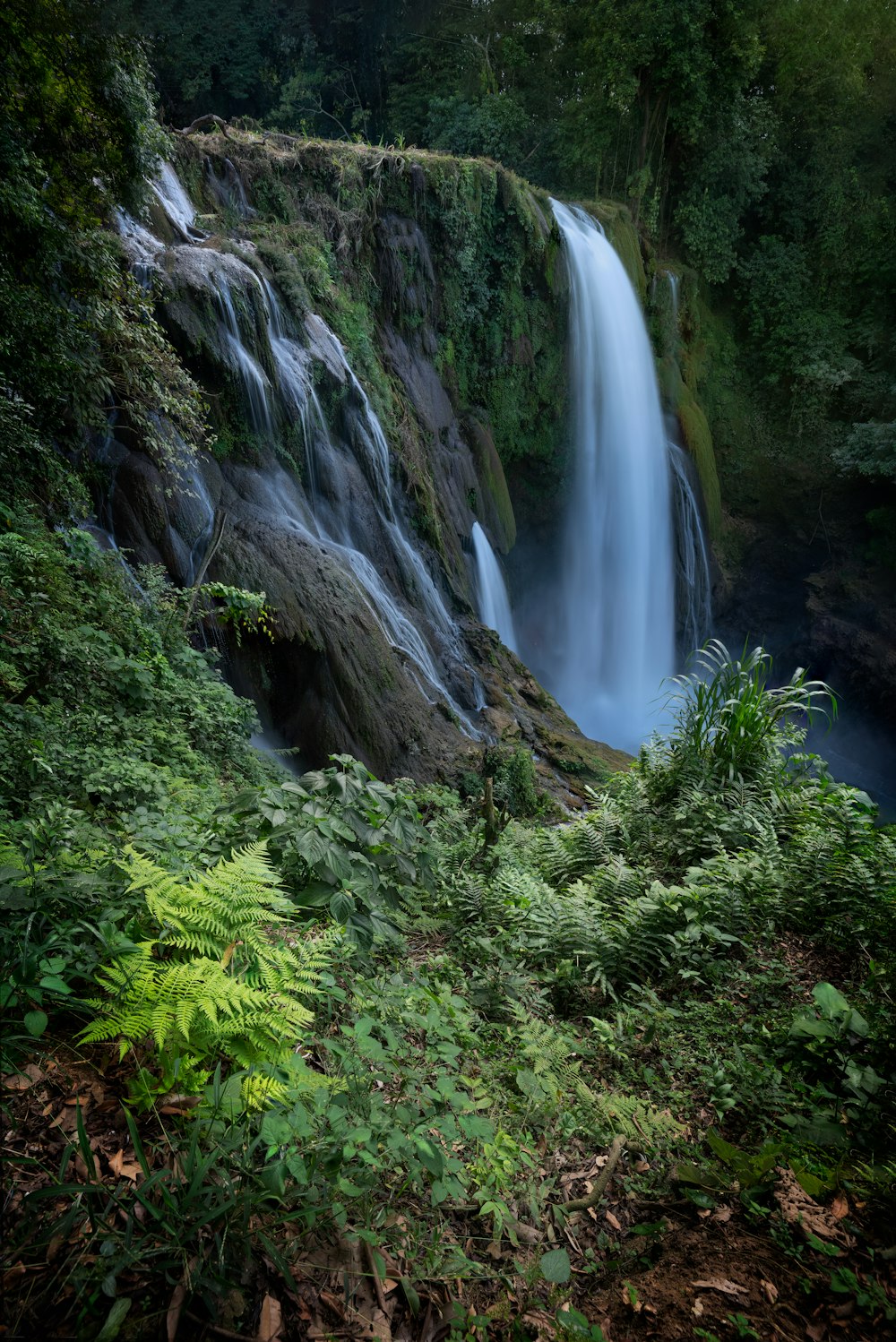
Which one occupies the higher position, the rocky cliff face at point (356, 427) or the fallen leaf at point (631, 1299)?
the rocky cliff face at point (356, 427)

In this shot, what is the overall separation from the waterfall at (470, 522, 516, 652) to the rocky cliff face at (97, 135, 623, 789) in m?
0.43

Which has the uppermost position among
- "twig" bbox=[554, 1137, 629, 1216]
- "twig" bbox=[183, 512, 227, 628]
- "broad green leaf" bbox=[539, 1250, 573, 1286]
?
"twig" bbox=[183, 512, 227, 628]

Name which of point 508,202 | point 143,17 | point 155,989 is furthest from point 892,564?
point 155,989

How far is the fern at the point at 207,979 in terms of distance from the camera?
5.24ft

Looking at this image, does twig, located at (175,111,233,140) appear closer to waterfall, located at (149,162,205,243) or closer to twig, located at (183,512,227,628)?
waterfall, located at (149,162,205,243)

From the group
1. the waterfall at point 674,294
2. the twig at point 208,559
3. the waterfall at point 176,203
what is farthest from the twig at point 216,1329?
the waterfall at point 674,294

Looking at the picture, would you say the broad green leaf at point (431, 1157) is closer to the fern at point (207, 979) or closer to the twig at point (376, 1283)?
the twig at point (376, 1283)

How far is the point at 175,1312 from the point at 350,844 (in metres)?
1.75

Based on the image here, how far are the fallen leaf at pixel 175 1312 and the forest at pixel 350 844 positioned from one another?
0.01m

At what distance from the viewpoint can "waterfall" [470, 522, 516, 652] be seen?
12.5 m

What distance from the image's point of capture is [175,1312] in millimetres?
1245

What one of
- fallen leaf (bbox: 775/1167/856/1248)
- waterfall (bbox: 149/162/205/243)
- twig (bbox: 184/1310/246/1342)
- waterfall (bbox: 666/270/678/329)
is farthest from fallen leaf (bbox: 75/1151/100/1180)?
waterfall (bbox: 666/270/678/329)

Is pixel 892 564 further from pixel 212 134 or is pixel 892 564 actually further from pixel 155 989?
pixel 155 989

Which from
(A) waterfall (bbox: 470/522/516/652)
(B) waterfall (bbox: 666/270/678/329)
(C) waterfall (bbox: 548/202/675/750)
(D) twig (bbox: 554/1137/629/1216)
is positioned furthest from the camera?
(B) waterfall (bbox: 666/270/678/329)
